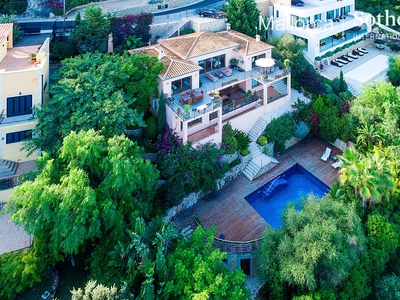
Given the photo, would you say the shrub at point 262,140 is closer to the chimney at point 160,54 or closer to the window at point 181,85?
the window at point 181,85

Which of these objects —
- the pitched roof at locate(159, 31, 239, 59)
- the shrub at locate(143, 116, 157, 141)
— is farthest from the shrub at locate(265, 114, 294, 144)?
the shrub at locate(143, 116, 157, 141)

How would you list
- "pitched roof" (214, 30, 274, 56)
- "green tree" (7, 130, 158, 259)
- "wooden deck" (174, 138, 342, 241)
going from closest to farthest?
1. "green tree" (7, 130, 158, 259)
2. "wooden deck" (174, 138, 342, 241)
3. "pitched roof" (214, 30, 274, 56)

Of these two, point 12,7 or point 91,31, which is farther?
point 12,7

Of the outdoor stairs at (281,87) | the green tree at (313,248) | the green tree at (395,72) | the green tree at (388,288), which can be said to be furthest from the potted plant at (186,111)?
the green tree at (395,72)

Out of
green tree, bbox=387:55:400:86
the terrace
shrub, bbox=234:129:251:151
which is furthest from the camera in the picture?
green tree, bbox=387:55:400:86

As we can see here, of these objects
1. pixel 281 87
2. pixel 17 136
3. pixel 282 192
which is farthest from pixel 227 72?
pixel 17 136

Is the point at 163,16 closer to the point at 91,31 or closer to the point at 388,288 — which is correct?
the point at 91,31

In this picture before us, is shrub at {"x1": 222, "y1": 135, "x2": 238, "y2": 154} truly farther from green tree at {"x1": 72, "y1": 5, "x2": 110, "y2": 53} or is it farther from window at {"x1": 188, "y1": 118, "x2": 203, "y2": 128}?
green tree at {"x1": 72, "y1": 5, "x2": 110, "y2": 53}
